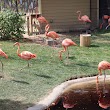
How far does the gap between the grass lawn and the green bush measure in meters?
0.84

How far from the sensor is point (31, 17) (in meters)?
14.7

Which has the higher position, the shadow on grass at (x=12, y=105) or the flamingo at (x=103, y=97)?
the shadow on grass at (x=12, y=105)

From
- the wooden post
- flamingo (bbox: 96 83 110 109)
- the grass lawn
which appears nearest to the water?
flamingo (bbox: 96 83 110 109)

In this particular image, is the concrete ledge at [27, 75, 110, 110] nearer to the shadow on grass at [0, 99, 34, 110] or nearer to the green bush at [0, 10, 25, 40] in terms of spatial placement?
the shadow on grass at [0, 99, 34, 110]

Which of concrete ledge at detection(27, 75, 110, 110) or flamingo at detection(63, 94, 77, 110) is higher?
concrete ledge at detection(27, 75, 110, 110)

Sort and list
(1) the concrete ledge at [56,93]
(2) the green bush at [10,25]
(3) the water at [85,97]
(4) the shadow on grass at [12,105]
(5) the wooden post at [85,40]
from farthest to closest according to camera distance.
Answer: (2) the green bush at [10,25] → (5) the wooden post at [85,40] → (3) the water at [85,97] → (1) the concrete ledge at [56,93] → (4) the shadow on grass at [12,105]

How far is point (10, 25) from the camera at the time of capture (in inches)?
509

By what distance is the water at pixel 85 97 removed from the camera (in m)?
6.77

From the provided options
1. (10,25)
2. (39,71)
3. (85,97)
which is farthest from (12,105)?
(10,25)

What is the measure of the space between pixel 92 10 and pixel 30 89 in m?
10.0

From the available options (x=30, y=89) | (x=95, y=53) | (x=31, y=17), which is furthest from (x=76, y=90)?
(x=31, y=17)

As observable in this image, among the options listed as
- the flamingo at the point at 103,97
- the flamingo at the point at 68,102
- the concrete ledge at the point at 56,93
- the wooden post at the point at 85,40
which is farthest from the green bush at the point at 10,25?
the flamingo at the point at 68,102

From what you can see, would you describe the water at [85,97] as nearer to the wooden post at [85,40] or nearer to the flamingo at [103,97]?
the flamingo at [103,97]

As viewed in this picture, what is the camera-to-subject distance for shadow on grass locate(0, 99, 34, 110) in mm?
6262
